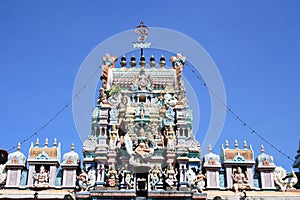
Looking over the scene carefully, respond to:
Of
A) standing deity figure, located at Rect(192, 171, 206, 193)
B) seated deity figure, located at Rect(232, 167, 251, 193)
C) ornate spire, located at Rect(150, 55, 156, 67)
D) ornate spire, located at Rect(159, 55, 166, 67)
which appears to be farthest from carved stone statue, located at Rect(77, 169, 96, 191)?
ornate spire, located at Rect(159, 55, 166, 67)

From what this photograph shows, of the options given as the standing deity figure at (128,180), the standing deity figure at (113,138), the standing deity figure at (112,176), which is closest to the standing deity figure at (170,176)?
the standing deity figure at (128,180)

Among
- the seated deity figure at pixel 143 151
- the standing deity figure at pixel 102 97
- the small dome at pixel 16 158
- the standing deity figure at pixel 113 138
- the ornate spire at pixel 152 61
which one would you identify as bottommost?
the small dome at pixel 16 158

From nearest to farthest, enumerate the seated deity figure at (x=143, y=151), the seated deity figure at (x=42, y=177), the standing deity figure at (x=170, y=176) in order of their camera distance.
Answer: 1. the standing deity figure at (x=170, y=176)
2. the seated deity figure at (x=42, y=177)
3. the seated deity figure at (x=143, y=151)

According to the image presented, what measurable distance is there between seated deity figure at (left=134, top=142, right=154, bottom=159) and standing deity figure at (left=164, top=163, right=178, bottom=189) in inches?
61.8

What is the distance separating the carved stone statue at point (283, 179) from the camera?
31.2 metres

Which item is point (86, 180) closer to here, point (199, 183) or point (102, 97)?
point (102, 97)

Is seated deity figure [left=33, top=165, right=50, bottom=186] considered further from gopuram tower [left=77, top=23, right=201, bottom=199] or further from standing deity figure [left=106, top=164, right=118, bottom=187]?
standing deity figure [left=106, top=164, right=118, bottom=187]

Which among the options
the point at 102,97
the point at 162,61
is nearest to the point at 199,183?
the point at 102,97

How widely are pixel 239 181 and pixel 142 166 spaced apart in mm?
6348

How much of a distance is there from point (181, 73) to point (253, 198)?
1149cm

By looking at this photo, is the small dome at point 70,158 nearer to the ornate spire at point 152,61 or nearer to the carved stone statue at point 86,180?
the carved stone statue at point 86,180

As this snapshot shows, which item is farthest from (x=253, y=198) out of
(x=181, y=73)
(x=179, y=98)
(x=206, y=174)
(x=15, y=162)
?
(x=15, y=162)

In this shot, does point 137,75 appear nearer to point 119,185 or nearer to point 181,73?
point 181,73

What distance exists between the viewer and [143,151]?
103ft
